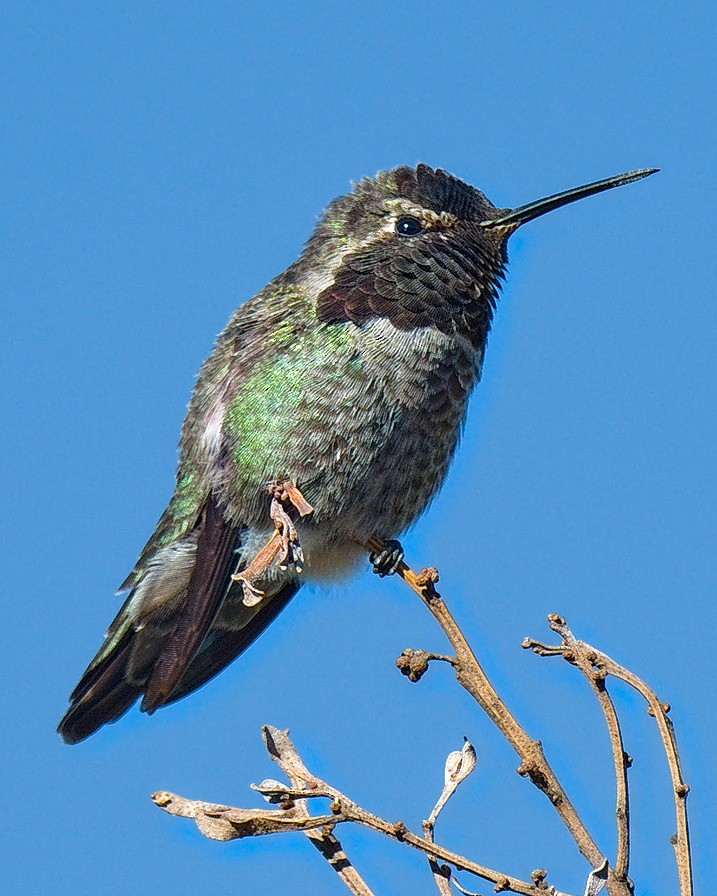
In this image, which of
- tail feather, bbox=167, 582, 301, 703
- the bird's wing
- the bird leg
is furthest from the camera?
tail feather, bbox=167, 582, 301, 703

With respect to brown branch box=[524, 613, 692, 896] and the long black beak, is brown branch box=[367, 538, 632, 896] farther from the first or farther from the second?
the long black beak

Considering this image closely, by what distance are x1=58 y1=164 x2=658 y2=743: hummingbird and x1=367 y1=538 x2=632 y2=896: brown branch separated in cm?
224

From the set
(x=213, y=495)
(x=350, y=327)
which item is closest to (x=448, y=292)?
(x=350, y=327)

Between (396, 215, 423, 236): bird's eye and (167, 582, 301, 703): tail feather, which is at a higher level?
(396, 215, 423, 236): bird's eye

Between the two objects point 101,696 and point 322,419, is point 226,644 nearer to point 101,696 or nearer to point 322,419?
point 101,696

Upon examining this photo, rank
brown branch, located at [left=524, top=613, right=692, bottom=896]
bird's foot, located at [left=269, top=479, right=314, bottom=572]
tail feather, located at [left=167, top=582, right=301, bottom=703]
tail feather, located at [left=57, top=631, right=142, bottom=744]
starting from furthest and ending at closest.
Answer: tail feather, located at [left=167, top=582, right=301, bottom=703] < tail feather, located at [left=57, top=631, right=142, bottom=744] < bird's foot, located at [left=269, top=479, right=314, bottom=572] < brown branch, located at [left=524, top=613, right=692, bottom=896]

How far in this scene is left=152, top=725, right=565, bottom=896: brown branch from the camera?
2.39 metres

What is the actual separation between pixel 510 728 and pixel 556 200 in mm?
3739

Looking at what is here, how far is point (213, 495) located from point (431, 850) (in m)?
3.18

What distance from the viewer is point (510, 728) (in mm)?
2449

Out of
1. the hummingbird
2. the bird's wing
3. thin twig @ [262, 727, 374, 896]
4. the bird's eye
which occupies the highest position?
the bird's eye

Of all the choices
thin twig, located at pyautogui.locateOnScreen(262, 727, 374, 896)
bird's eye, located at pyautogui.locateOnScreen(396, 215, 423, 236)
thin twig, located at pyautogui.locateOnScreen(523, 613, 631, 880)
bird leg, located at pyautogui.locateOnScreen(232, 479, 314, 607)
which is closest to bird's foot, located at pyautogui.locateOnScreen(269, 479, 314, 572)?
bird leg, located at pyautogui.locateOnScreen(232, 479, 314, 607)

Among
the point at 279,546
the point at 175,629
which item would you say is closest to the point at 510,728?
the point at 279,546

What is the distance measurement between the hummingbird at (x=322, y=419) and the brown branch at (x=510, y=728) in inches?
88.1
